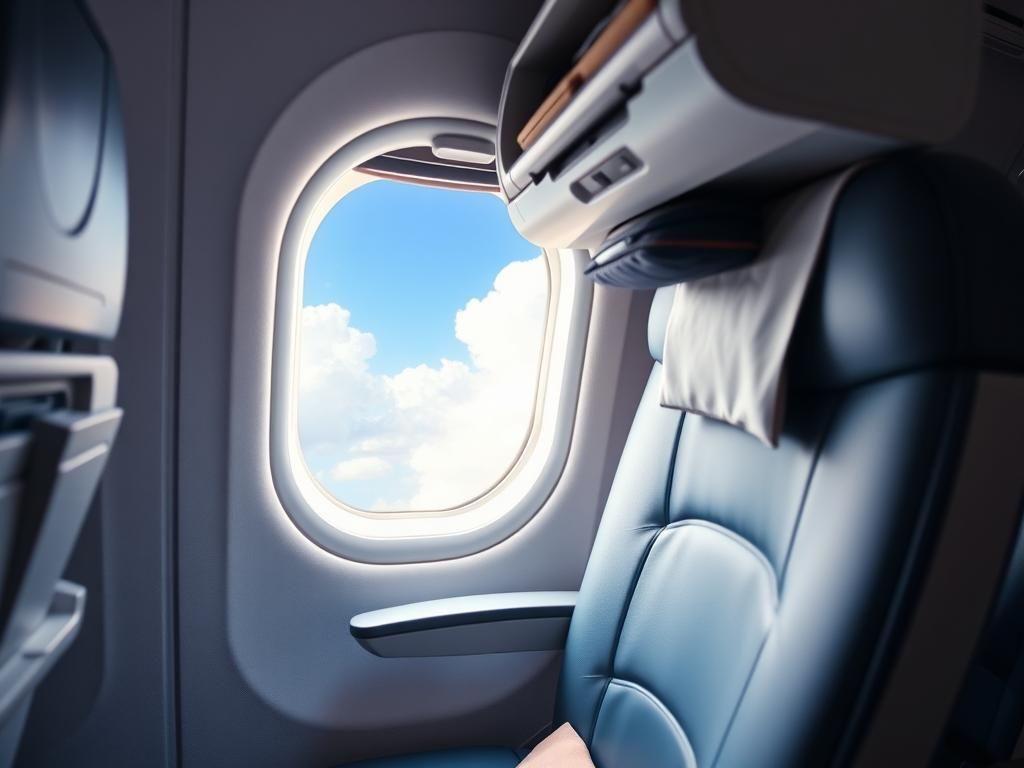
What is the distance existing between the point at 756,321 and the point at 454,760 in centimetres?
119

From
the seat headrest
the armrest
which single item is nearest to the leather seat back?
the seat headrest

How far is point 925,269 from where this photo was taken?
64 centimetres

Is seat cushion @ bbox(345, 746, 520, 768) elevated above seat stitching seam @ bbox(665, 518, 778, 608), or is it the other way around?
seat stitching seam @ bbox(665, 518, 778, 608)

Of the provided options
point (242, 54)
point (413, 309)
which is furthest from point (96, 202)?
point (413, 309)

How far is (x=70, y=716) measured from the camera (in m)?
1.37

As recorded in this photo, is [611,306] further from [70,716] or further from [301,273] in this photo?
[70,716]

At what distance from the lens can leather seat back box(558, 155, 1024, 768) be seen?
25.0 inches

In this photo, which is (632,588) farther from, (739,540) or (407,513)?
(407,513)

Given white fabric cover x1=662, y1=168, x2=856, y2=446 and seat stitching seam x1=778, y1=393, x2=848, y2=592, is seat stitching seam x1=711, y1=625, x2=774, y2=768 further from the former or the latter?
white fabric cover x1=662, y1=168, x2=856, y2=446

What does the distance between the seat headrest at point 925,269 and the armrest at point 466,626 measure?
967 mm

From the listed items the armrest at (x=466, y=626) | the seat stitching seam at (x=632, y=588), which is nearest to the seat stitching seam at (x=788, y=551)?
the seat stitching seam at (x=632, y=588)

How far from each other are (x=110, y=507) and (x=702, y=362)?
48.4 inches

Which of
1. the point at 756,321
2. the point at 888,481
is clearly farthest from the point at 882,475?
the point at 756,321

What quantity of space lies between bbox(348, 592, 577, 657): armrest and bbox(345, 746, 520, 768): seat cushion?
9.1 inches
